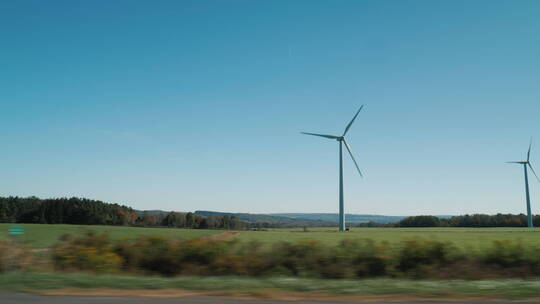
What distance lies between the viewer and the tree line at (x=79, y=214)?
9225cm

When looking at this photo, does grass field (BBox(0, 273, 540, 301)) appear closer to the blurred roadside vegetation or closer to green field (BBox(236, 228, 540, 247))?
the blurred roadside vegetation

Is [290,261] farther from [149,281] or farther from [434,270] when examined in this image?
[149,281]

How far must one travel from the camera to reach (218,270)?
50.7 ft

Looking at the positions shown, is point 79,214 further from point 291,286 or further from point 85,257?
point 291,286

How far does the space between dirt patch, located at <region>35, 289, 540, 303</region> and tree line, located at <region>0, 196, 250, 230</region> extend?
274ft

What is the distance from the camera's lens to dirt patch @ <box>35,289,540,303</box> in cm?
856

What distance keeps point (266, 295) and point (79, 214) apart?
99193 mm

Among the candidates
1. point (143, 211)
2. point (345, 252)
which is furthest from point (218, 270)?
point (143, 211)

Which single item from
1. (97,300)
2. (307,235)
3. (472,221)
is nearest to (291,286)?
(97,300)

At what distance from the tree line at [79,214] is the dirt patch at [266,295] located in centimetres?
8345

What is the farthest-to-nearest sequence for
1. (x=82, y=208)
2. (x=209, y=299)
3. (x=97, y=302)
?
(x=82, y=208)
(x=209, y=299)
(x=97, y=302)

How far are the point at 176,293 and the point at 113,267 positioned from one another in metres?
6.84

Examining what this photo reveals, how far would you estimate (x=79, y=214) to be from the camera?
96.6 metres

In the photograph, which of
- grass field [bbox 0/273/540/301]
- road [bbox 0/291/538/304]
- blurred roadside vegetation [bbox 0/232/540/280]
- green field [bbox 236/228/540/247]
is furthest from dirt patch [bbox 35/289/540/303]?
green field [bbox 236/228/540/247]
